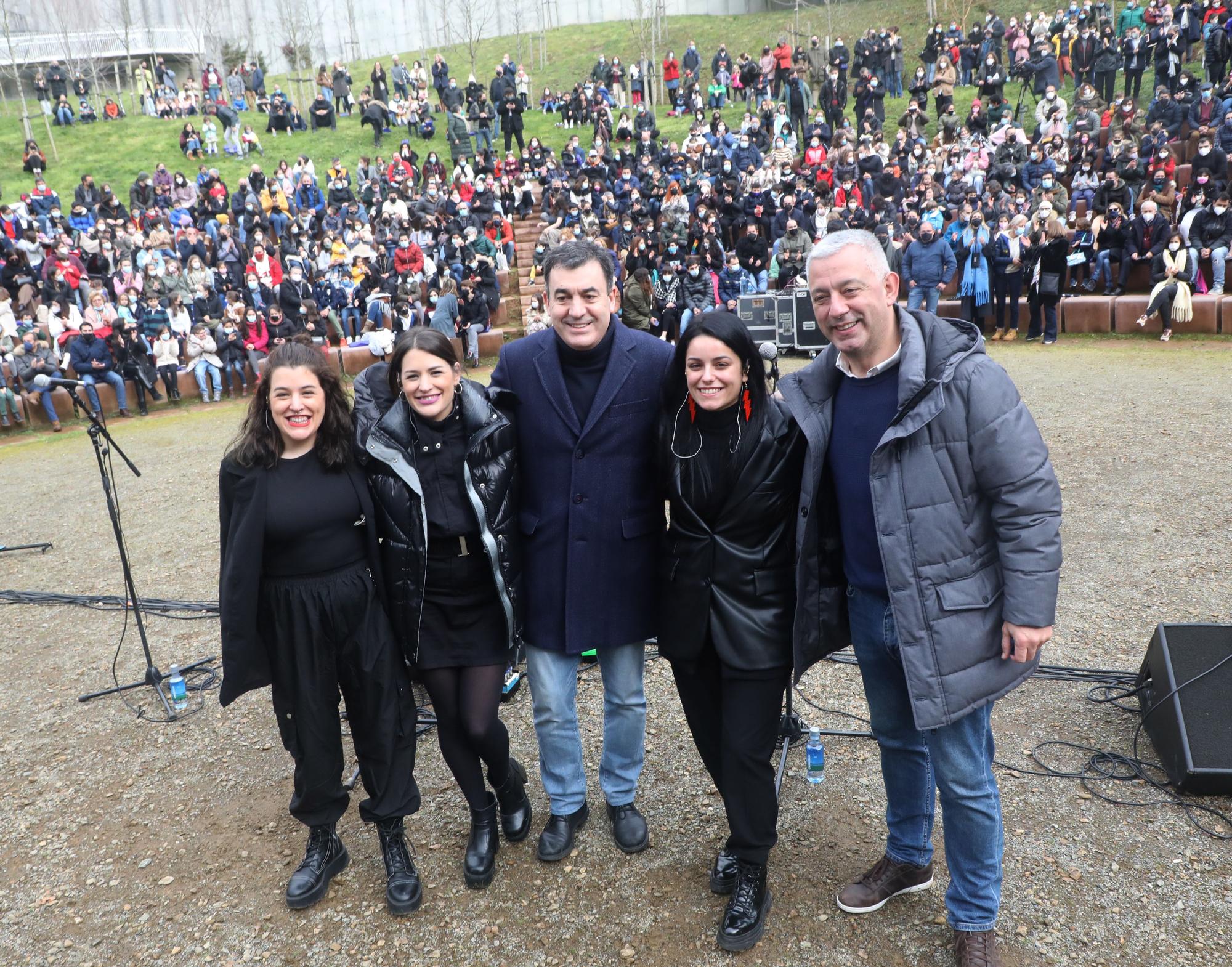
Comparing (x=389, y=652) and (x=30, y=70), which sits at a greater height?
(x=30, y=70)

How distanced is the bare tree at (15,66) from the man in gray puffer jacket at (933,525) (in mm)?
36756

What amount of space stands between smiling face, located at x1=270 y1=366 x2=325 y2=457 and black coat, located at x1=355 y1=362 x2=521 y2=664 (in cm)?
14

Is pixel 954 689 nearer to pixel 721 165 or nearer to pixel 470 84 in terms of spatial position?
pixel 721 165

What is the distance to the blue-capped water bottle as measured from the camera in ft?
14.3

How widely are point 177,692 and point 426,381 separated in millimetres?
2678

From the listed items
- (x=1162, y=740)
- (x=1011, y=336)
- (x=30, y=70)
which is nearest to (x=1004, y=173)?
(x=1011, y=336)

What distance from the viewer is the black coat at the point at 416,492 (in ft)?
8.84

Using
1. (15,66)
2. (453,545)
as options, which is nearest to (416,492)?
(453,545)

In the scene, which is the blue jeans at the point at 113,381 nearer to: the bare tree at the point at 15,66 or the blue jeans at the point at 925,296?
the blue jeans at the point at 925,296

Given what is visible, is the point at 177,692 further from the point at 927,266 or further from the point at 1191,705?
the point at 927,266

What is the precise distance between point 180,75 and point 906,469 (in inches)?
2216

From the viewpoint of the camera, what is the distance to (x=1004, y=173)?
16.4 m

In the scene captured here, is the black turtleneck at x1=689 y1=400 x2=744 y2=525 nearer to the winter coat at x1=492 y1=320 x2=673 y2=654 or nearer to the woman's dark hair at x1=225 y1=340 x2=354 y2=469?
the winter coat at x1=492 y1=320 x2=673 y2=654

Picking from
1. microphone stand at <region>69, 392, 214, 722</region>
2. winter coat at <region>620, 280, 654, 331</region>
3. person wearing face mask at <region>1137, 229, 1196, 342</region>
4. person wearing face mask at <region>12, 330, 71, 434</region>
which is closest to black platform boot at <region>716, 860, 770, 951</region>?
microphone stand at <region>69, 392, 214, 722</region>
